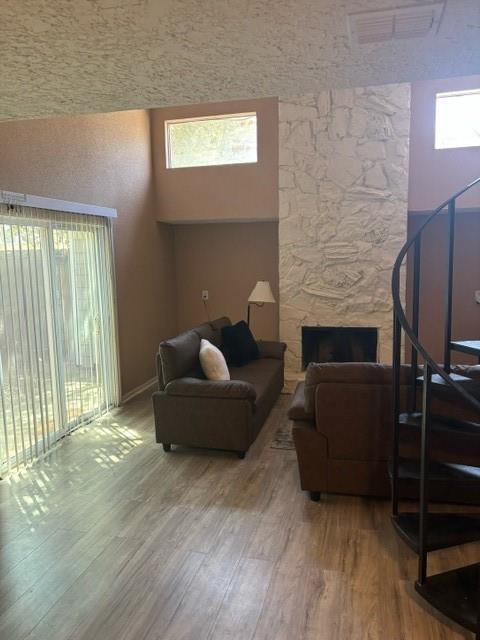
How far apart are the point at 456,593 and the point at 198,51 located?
97.7 inches

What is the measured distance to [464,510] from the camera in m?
2.96

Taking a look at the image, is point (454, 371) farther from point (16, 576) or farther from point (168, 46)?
point (16, 576)

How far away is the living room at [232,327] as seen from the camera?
180 centimetres

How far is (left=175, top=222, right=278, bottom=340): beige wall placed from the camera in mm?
6453

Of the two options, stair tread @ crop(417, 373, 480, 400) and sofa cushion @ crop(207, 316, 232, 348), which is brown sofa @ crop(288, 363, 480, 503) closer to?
stair tread @ crop(417, 373, 480, 400)

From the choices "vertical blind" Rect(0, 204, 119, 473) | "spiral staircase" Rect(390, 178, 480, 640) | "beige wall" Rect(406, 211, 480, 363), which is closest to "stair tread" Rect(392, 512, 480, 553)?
"spiral staircase" Rect(390, 178, 480, 640)

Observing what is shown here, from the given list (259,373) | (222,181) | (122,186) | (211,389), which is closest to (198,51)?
(211,389)

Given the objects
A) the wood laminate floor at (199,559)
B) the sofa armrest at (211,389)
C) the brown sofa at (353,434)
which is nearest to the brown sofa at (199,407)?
the sofa armrest at (211,389)

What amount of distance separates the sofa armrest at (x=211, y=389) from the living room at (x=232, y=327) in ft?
0.06

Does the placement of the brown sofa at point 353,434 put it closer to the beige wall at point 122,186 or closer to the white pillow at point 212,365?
the white pillow at point 212,365

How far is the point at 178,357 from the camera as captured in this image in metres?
3.97

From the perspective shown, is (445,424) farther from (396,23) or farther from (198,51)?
(198,51)

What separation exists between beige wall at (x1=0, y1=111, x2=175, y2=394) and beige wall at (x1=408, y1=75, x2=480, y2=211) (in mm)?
3304

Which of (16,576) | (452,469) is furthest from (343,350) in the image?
(16,576)
